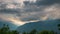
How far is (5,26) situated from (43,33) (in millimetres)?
25084

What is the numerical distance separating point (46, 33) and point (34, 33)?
1068 centimetres

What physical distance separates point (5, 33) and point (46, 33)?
26.4m

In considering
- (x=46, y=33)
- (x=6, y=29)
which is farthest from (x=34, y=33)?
(x=6, y=29)

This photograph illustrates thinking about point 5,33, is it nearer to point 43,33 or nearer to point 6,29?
point 6,29

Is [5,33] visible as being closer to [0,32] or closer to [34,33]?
[0,32]

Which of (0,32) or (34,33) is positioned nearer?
(0,32)

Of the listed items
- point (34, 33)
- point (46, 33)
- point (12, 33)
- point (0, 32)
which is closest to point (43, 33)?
point (46, 33)

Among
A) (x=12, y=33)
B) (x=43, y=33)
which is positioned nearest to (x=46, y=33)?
(x=43, y=33)

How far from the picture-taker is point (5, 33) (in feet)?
386

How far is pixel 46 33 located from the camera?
124m

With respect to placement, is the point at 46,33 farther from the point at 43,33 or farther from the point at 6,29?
the point at 6,29

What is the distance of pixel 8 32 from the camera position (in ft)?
392

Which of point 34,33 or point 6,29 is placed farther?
point 34,33

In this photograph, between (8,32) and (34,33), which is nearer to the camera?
(8,32)
